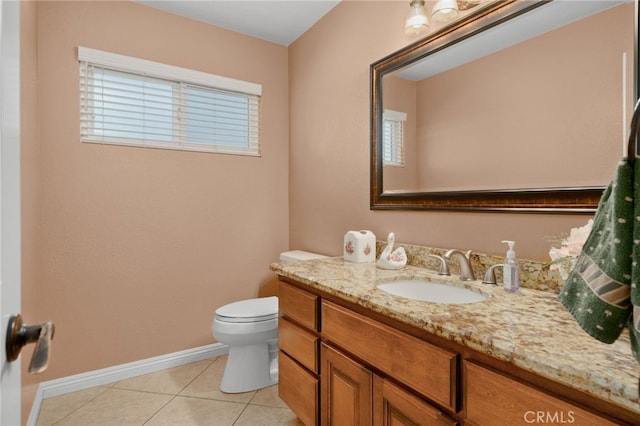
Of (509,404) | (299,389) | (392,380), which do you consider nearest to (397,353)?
(392,380)

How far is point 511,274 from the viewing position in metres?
1.16

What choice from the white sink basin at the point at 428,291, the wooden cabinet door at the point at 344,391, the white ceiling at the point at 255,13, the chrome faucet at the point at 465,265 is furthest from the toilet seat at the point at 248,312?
the white ceiling at the point at 255,13

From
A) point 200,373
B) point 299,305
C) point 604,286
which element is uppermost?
point 604,286

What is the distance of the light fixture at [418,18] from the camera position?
1.53 m

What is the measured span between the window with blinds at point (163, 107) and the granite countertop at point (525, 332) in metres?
1.63

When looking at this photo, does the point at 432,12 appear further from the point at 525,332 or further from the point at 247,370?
the point at 247,370

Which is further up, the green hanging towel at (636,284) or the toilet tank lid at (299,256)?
the green hanging towel at (636,284)

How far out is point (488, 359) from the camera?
0.78 m

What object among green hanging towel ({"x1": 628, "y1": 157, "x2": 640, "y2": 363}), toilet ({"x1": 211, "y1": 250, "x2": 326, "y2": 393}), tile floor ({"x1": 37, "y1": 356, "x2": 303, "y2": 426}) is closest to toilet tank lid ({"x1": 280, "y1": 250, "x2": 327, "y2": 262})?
toilet ({"x1": 211, "y1": 250, "x2": 326, "y2": 393})

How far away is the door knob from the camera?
0.49 metres

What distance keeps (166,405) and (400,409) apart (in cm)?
153

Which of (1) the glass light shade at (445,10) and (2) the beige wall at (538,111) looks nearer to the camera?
(2) the beige wall at (538,111)

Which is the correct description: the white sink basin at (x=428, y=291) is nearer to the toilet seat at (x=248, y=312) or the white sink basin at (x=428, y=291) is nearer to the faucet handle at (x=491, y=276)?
the faucet handle at (x=491, y=276)

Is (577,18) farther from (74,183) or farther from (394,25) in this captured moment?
(74,183)
